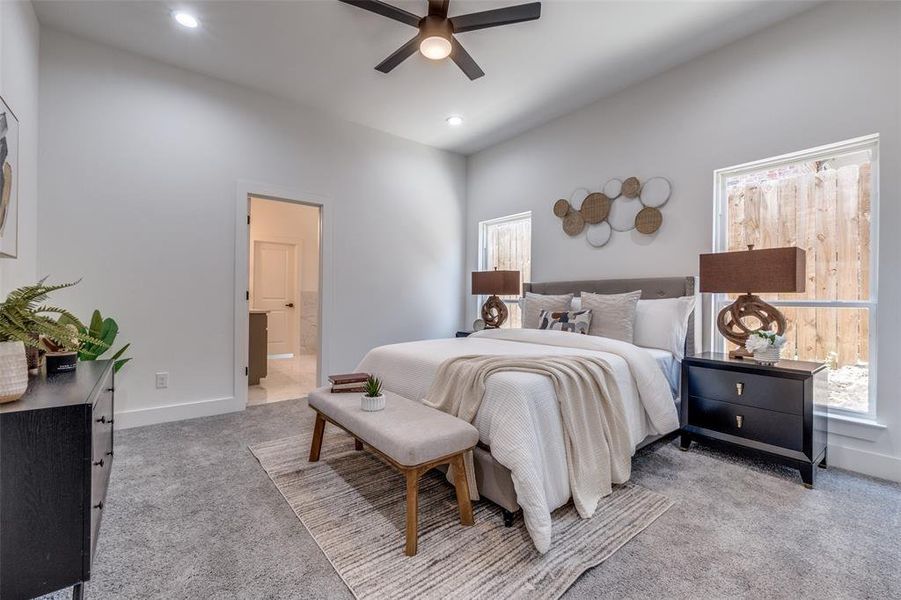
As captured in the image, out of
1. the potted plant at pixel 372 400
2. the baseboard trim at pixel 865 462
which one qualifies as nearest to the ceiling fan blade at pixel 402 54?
the potted plant at pixel 372 400

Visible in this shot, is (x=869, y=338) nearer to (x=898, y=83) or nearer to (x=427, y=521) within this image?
(x=898, y=83)

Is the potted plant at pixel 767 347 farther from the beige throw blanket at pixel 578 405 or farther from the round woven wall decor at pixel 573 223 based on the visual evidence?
the round woven wall decor at pixel 573 223

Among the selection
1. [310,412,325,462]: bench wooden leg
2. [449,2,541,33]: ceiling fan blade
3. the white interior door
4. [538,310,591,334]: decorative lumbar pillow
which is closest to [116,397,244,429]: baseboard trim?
[310,412,325,462]: bench wooden leg

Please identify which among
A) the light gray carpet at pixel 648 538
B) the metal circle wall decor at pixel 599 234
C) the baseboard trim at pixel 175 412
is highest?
the metal circle wall decor at pixel 599 234

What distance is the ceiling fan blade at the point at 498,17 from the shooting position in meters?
2.23

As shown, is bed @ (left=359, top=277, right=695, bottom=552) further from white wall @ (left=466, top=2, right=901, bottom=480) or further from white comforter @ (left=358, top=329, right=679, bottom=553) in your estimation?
white wall @ (left=466, top=2, right=901, bottom=480)

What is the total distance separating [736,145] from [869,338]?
1.58 meters

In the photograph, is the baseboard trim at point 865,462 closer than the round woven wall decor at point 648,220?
Yes

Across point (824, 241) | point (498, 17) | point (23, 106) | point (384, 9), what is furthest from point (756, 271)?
point (23, 106)

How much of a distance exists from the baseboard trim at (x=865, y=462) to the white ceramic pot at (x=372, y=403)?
290cm

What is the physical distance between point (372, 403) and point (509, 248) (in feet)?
11.3

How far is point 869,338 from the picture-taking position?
2.46 m

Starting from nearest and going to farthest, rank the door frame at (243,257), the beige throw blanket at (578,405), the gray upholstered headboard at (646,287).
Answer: the beige throw blanket at (578,405)
the gray upholstered headboard at (646,287)
the door frame at (243,257)

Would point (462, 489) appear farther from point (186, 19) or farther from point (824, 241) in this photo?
point (186, 19)
